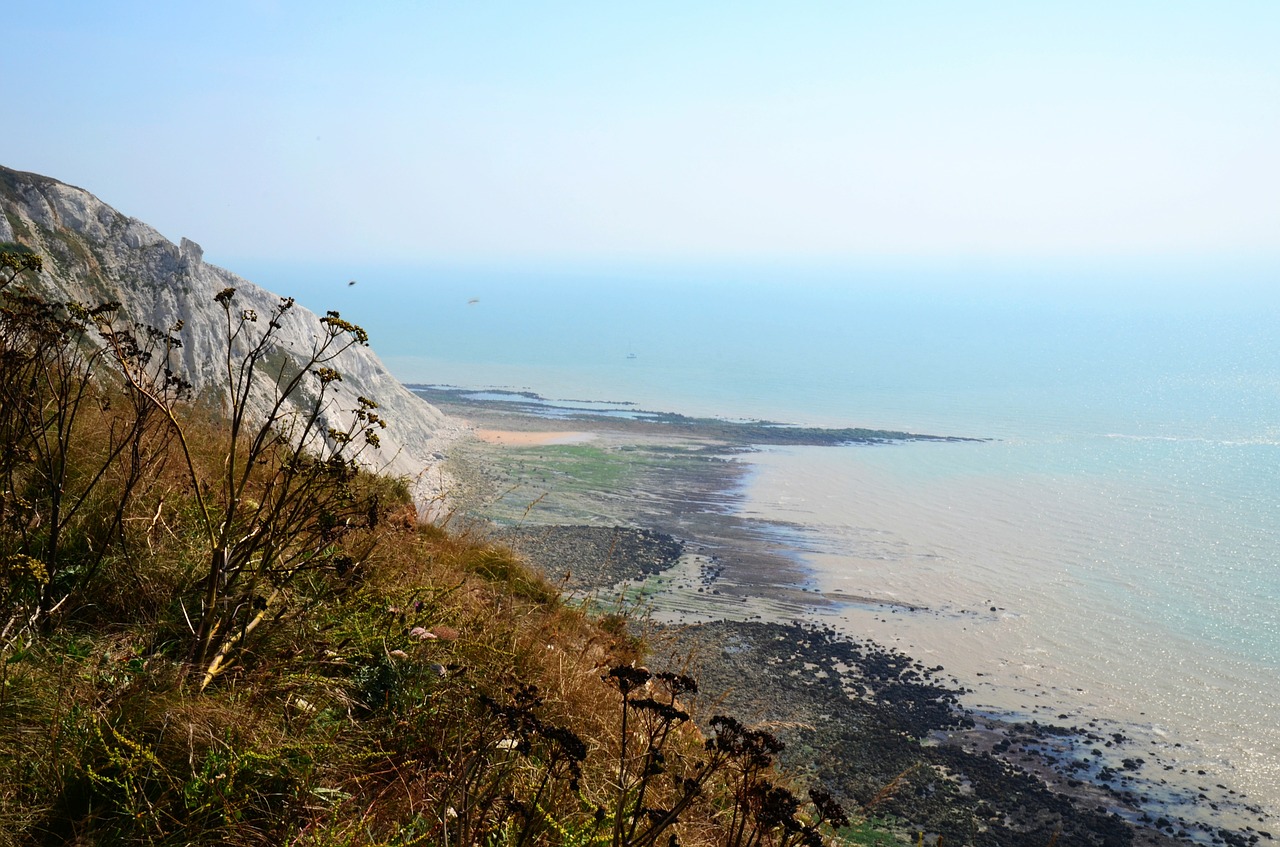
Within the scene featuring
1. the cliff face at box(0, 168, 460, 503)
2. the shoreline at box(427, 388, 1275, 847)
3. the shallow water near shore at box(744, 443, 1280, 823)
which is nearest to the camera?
the shoreline at box(427, 388, 1275, 847)

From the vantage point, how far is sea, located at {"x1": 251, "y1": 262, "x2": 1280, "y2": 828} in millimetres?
22812

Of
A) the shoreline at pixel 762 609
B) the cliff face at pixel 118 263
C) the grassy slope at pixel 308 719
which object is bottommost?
the shoreline at pixel 762 609

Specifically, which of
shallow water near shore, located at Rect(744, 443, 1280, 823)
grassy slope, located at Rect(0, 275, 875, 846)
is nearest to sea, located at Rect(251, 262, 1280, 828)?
shallow water near shore, located at Rect(744, 443, 1280, 823)

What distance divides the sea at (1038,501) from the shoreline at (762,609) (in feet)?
3.35

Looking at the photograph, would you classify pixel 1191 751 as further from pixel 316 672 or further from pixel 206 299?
pixel 206 299

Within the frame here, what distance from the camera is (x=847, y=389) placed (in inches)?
3100

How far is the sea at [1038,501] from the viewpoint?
22812 millimetres

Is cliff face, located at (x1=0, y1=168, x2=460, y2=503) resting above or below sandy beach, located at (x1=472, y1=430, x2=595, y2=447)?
above

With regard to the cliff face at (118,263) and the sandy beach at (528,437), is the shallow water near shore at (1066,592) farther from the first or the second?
the cliff face at (118,263)

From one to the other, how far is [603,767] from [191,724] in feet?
6.13

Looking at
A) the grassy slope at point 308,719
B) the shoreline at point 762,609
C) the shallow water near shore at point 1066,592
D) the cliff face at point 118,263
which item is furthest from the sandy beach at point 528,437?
the grassy slope at point 308,719

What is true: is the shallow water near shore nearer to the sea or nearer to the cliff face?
the sea

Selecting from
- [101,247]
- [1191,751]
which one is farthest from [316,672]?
[101,247]

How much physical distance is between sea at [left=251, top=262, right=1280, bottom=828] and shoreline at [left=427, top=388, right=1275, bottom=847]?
1.02m
